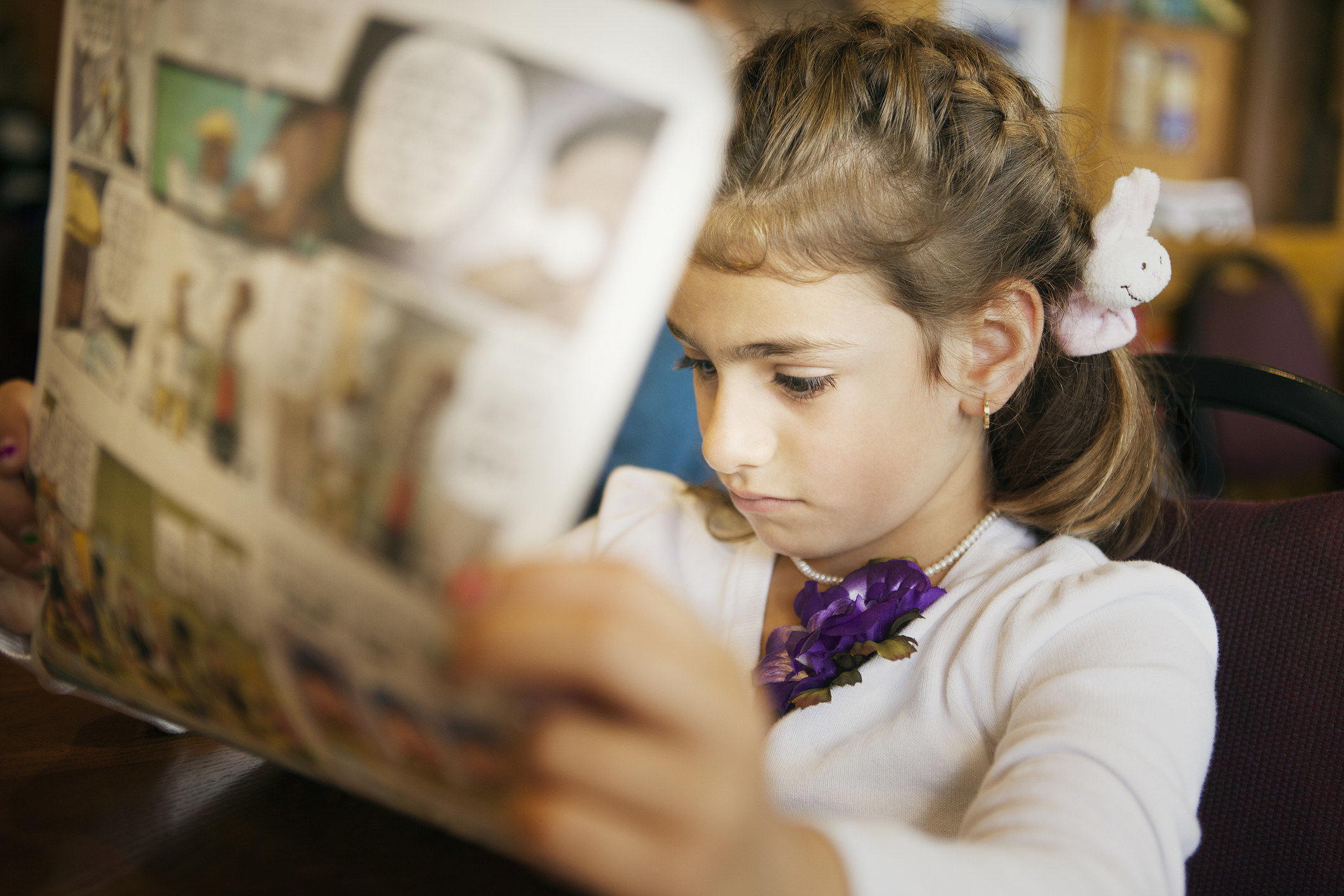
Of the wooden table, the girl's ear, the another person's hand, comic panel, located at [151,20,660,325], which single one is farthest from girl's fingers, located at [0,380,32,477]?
the girl's ear

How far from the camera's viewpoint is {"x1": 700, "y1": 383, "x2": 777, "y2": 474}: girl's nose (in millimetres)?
647

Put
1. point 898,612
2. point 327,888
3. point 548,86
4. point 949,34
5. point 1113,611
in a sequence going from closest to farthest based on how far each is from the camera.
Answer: point 548,86 → point 327,888 → point 1113,611 → point 898,612 → point 949,34

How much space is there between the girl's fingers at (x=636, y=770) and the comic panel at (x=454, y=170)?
115 millimetres

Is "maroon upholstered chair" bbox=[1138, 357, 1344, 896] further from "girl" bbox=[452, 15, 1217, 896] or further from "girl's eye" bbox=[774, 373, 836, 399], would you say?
"girl's eye" bbox=[774, 373, 836, 399]

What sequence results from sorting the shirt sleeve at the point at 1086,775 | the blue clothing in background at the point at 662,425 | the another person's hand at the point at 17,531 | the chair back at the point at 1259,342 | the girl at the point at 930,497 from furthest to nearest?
1. the chair back at the point at 1259,342
2. the blue clothing in background at the point at 662,425
3. the another person's hand at the point at 17,531
4. the girl at the point at 930,497
5. the shirt sleeve at the point at 1086,775

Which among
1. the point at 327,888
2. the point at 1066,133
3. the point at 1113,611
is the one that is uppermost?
the point at 1066,133

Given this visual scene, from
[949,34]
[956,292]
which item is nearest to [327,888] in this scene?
[956,292]

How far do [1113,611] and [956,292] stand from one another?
274 mm

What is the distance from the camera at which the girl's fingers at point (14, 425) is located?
0.61 m

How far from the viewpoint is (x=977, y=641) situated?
63cm

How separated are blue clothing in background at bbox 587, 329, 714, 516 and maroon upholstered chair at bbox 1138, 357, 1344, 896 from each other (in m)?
0.57

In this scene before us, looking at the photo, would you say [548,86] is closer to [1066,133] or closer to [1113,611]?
[1113,611]

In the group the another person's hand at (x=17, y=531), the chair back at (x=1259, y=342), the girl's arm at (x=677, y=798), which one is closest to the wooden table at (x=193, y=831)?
the another person's hand at (x=17, y=531)

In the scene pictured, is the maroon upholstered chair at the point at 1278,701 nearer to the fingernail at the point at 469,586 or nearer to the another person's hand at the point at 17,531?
the fingernail at the point at 469,586
